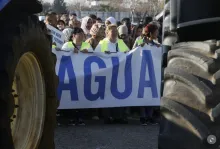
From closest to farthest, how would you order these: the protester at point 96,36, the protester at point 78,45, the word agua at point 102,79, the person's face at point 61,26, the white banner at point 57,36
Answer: the word agua at point 102,79
the protester at point 78,45
the protester at point 96,36
the white banner at point 57,36
the person's face at point 61,26

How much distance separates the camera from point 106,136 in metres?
7.48

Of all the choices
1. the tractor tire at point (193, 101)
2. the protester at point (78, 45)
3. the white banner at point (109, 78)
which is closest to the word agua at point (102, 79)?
the white banner at point (109, 78)

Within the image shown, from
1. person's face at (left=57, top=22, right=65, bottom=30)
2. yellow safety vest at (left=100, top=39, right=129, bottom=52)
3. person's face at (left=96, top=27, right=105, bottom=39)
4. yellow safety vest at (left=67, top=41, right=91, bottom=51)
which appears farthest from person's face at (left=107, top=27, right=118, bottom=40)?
person's face at (left=57, top=22, right=65, bottom=30)

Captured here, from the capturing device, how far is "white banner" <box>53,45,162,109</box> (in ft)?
27.9

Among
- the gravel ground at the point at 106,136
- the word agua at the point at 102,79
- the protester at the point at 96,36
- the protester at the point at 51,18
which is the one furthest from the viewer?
the protester at the point at 51,18

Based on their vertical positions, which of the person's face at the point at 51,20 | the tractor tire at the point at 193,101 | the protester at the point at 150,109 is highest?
the tractor tire at the point at 193,101

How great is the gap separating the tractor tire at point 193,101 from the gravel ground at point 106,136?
13.2 feet

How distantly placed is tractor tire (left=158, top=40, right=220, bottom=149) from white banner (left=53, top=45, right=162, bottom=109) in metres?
5.66

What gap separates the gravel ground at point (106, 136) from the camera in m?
6.83

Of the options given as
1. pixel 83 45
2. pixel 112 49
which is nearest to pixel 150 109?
pixel 112 49

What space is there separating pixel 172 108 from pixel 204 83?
0.22m

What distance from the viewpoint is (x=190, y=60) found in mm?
2812

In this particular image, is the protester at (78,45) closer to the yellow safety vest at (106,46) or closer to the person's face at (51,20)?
the yellow safety vest at (106,46)

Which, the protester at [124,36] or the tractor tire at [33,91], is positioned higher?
the tractor tire at [33,91]
